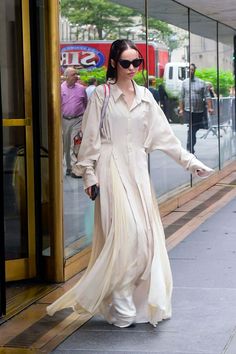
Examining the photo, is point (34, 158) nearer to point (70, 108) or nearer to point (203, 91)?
point (70, 108)

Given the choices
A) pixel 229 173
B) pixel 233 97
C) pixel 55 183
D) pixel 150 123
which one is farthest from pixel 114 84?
pixel 233 97

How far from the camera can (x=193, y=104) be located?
496 inches

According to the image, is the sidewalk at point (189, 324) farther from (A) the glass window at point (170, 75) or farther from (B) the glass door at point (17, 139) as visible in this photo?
(A) the glass window at point (170, 75)

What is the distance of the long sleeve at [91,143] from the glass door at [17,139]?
1.23 meters

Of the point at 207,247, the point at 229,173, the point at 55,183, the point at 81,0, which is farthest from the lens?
the point at 229,173

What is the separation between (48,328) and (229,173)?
9736 millimetres

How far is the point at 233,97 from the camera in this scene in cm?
1703

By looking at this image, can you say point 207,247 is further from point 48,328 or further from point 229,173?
point 229,173

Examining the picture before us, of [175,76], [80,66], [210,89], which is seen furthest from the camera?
[210,89]

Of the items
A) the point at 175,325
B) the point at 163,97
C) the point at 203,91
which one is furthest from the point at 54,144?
the point at 203,91

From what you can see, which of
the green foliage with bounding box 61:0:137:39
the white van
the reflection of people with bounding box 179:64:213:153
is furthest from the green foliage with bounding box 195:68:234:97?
the green foliage with bounding box 61:0:137:39

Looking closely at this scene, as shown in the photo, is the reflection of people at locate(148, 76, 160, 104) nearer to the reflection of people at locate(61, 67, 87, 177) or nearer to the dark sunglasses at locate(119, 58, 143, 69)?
the reflection of people at locate(61, 67, 87, 177)

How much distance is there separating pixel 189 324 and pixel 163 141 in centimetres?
123

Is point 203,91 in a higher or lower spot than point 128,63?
lower
